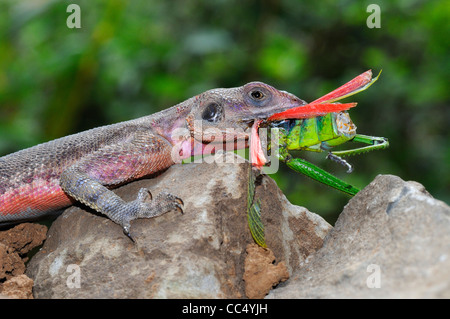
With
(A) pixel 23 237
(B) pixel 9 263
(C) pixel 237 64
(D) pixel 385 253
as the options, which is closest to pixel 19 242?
(A) pixel 23 237

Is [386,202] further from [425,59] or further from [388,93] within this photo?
[425,59]

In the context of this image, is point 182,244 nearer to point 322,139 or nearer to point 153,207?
point 153,207

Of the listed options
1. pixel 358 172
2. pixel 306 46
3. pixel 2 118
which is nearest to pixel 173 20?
pixel 306 46

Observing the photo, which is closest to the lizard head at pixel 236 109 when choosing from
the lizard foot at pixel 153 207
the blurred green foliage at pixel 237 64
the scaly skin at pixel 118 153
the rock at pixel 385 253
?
the scaly skin at pixel 118 153

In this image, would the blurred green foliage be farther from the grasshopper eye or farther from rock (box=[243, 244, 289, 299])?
rock (box=[243, 244, 289, 299])

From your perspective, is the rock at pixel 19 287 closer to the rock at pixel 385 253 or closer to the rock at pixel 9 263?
the rock at pixel 9 263

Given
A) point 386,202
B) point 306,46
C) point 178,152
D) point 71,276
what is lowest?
point 71,276
